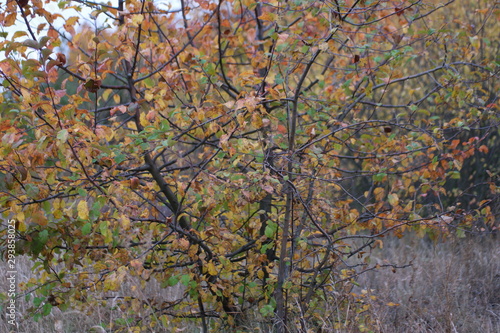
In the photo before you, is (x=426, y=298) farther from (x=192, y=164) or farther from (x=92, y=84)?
(x=92, y=84)

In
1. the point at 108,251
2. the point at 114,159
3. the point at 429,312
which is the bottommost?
the point at 429,312

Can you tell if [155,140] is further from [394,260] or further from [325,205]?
[394,260]

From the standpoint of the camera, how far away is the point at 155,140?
2311 millimetres

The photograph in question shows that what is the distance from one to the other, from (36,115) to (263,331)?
6.03ft

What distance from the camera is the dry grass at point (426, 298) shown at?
3.10 metres

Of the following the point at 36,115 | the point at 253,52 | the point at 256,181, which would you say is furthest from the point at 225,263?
the point at 253,52

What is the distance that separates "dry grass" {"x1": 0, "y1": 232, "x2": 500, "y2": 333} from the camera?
3098 mm

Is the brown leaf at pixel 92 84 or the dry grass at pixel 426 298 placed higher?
the brown leaf at pixel 92 84

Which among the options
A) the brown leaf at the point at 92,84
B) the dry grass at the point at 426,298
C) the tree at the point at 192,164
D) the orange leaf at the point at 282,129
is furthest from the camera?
the dry grass at the point at 426,298

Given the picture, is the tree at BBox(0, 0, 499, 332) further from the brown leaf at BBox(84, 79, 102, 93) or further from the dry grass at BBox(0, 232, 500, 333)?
the dry grass at BBox(0, 232, 500, 333)

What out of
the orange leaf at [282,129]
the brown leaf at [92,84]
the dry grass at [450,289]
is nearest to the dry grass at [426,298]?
the dry grass at [450,289]

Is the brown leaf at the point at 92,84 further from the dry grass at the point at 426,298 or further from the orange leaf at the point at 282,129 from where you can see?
the dry grass at the point at 426,298

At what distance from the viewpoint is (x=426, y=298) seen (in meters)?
3.87

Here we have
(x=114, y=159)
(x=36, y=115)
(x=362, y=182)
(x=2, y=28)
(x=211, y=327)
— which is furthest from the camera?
(x=362, y=182)
